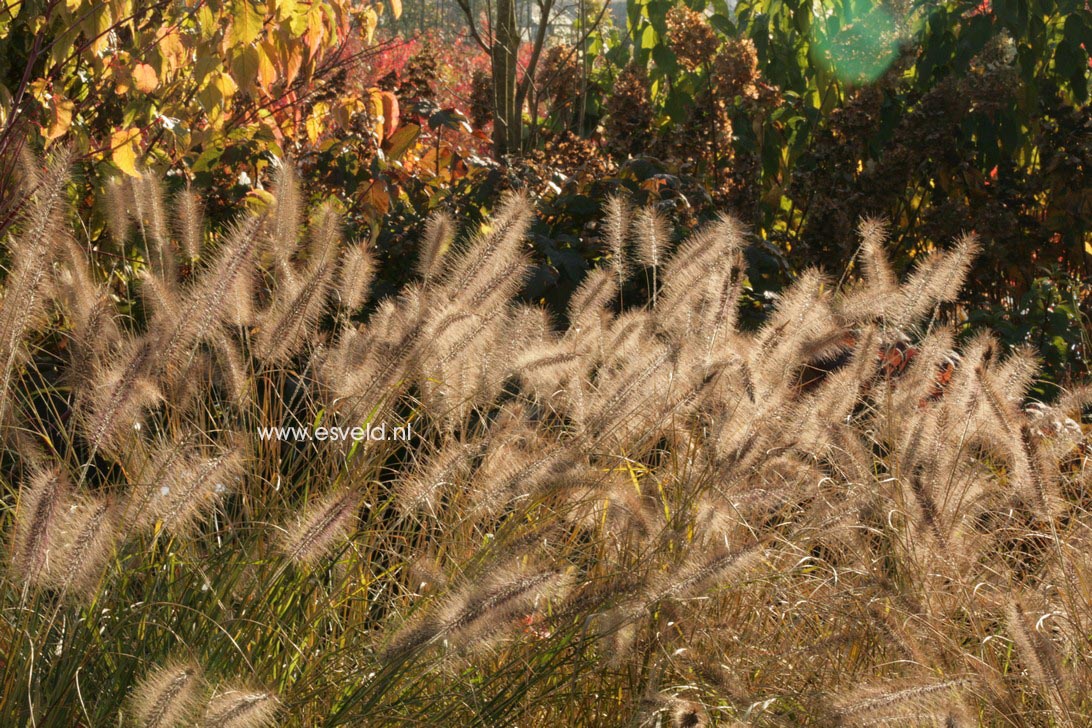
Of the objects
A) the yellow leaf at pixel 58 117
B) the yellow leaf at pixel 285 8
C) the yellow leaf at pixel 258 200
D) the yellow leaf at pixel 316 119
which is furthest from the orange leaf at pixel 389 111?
the yellow leaf at pixel 58 117

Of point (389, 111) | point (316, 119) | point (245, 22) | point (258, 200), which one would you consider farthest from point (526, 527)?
point (316, 119)

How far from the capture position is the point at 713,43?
208 inches

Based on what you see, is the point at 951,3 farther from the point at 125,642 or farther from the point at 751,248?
the point at 125,642

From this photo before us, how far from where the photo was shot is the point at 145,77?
337 centimetres

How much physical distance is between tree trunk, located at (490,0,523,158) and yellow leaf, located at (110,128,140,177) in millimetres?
2209

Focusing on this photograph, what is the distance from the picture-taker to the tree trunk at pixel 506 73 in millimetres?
5613

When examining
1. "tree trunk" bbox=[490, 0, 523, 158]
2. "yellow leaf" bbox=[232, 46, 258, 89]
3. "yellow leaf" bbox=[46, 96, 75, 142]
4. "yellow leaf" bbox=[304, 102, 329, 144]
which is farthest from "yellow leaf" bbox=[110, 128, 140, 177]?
"tree trunk" bbox=[490, 0, 523, 158]

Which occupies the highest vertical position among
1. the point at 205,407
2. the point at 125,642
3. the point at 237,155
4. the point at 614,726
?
the point at 237,155

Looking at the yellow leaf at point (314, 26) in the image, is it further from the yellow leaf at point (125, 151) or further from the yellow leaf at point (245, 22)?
the yellow leaf at point (125, 151)

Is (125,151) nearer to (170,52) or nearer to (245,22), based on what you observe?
(170,52)

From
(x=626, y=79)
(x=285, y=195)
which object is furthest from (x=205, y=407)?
(x=626, y=79)

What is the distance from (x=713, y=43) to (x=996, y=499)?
3.27 m

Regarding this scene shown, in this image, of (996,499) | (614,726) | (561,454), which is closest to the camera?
(561,454)

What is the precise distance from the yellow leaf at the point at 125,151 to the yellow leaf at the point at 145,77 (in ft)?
0.50
